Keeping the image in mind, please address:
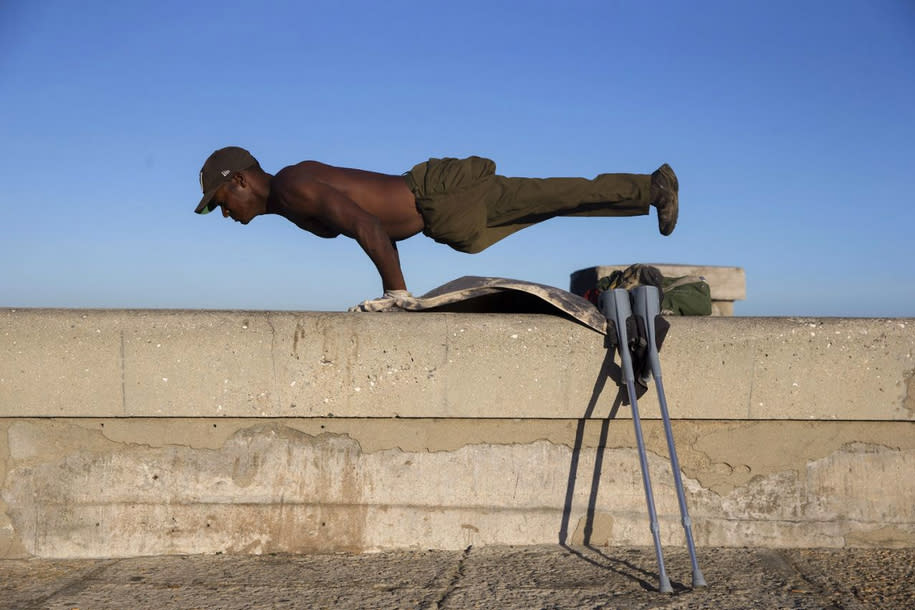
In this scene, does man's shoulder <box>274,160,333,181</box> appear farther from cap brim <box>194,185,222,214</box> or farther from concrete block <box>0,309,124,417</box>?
concrete block <box>0,309,124,417</box>

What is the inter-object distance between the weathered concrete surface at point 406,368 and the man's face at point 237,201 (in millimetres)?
875

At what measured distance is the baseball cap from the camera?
3.28 meters

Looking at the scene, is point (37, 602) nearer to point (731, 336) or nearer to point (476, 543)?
point (476, 543)

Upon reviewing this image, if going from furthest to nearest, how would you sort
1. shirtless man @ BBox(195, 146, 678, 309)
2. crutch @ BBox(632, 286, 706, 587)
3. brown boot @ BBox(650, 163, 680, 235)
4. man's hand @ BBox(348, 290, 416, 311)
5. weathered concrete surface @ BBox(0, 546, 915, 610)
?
1. brown boot @ BBox(650, 163, 680, 235)
2. shirtless man @ BBox(195, 146, 678, 309)
3. man's hand @ BBox(348, 290, 416, 311)
4. crutch @ BBox(632, 286, 706, 587)
5. weathered concrete surface @ BBox(0, 546, 915, 610)

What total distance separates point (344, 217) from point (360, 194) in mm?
204

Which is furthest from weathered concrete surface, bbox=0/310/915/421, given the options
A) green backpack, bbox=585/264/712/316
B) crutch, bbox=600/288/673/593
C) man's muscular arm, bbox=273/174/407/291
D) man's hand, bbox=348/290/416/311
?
man's muscular arm, bbox=273/174/407/291

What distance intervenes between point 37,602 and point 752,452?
7.44 feet

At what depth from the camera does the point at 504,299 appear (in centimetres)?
291

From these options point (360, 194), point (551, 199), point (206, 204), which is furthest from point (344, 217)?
point (551, 199)

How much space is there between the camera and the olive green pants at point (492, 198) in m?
3.38

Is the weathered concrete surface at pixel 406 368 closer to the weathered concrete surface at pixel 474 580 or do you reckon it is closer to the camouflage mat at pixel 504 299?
the camouflage mat at pixel 504 299

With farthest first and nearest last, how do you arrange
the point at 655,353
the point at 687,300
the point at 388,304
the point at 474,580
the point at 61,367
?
the point at 687,300 → the point at 388,304 → the point at 61,367 → the point at 655,353 → the point at 474,580

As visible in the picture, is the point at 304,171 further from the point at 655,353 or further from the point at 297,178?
the point at 655,353

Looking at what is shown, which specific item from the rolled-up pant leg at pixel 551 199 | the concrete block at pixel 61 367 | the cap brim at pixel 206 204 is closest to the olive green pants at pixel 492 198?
the rolled-up pant leg at pixel 551 199
